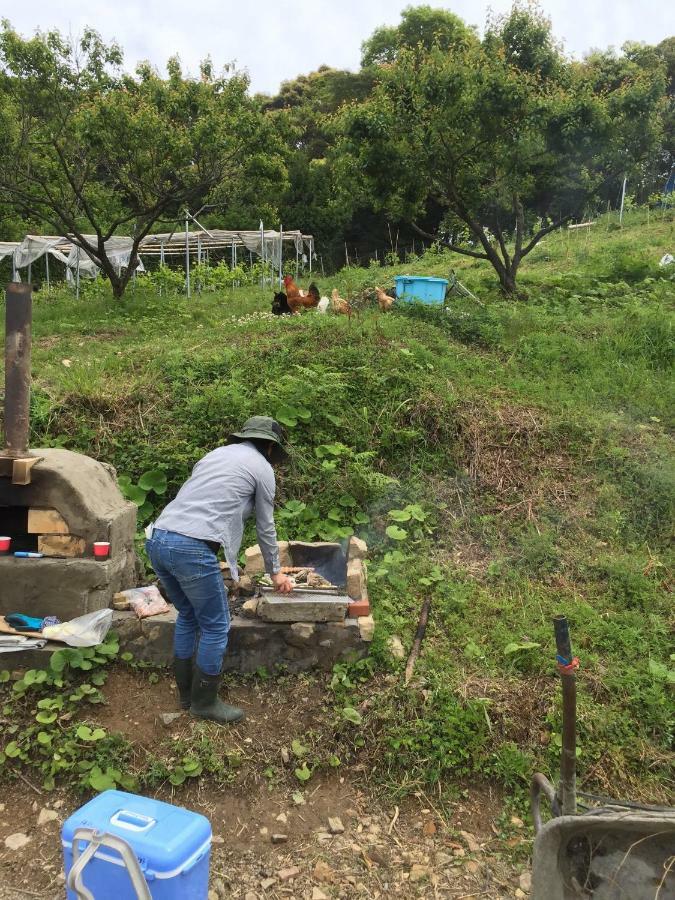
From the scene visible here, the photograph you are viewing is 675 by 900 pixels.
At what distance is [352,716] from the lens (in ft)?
12.4

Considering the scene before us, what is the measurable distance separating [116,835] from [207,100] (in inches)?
509

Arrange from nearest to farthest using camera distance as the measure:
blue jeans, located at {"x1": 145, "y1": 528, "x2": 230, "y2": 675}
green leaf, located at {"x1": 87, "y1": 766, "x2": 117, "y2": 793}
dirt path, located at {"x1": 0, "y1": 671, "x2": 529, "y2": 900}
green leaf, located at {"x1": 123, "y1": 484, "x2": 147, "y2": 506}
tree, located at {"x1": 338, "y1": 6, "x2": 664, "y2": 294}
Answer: dirt path, located at {"x1": 0, "y1": 671, "x2": 529, "y2": 900}
green leaf, located at {"x1": 87, "y1": 766, "x2": 117, "y2": 793}
blue jeans, located at {"x1": 145, "y1": 528, "x2": 230, "y2": 675}
green leaf, located at {"x1": 123, "y1": 484, "x2": 147, "y2": 506}
tree, located at {"x1": 338, "y1": 6, "x2": 664, "y2": 294}

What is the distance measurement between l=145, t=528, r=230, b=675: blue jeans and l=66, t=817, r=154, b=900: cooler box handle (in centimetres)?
146

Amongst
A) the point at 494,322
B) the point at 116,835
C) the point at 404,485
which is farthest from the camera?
the point at 494,322

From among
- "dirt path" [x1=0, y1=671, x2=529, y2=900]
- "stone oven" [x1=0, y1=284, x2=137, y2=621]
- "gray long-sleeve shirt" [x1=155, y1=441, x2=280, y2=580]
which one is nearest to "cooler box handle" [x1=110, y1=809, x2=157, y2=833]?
"dirt path" [x1=0, y1=671, x2=529, y2=900]

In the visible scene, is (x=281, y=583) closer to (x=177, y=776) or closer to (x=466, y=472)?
(x=177, y=776)

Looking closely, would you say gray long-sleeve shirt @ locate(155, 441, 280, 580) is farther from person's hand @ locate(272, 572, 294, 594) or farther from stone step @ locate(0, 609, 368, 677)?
stone step @ locate(0, 609, 368, 677)

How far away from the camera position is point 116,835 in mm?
2191

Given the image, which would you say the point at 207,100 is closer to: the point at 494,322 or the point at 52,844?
the point at 494,322

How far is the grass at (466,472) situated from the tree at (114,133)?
3535 millimetres

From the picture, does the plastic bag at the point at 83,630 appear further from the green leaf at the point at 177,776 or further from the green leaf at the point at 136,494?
the green leaf at the point at 136,494

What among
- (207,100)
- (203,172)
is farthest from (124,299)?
(207,100)

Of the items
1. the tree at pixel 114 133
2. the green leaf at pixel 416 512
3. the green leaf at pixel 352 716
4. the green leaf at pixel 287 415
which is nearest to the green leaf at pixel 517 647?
the green leaf at pixel 352 716

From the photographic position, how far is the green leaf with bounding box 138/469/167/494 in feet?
19.4
